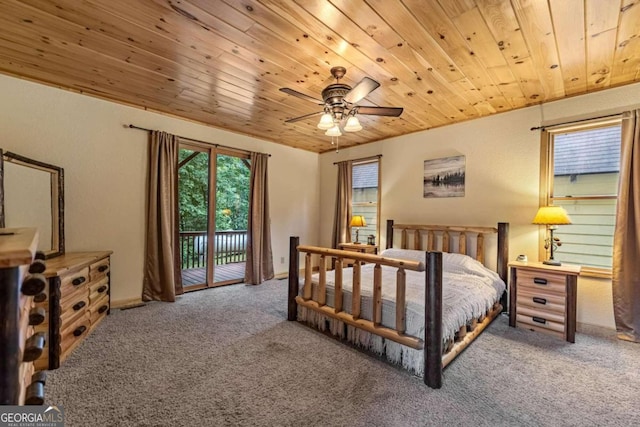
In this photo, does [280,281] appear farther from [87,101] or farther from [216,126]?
[87,101]

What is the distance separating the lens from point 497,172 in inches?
142

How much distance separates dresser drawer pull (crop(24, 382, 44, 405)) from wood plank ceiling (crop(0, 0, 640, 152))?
6.81ft

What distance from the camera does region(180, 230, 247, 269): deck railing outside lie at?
4.54 m

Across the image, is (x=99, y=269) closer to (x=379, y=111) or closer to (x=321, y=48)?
(x=321, y=48)

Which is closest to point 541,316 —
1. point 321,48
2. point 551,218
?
point 551,218

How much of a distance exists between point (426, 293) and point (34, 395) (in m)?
1.96

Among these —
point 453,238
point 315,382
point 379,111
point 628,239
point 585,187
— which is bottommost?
point 315,382

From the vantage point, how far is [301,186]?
5.63 metres

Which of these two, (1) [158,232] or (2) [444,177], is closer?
(1) [158,232]

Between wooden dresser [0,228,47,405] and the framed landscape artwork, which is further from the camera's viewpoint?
the framed landscape artwork

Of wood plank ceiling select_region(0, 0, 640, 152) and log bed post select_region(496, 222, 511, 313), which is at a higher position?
wood plank ceiling select_region(0, 0, 640, 152)

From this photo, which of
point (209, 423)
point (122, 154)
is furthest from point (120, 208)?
point (209, 423)

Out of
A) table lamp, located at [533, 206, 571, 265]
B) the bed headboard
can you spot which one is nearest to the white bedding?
the bed headboard

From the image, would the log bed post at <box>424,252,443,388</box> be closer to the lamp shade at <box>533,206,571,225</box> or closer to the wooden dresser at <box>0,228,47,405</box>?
the lamp shade at <box>533,206,571,225</box>
